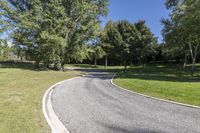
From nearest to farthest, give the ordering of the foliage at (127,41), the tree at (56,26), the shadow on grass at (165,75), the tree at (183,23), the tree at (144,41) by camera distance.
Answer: the shadow on grass at (165,75) < the tree at (183,23) < the tree at (56,26) < the foliage at (127,41) < the tree at (144,41)

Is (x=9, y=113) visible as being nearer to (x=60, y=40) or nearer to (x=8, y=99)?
(x=8, y=99)

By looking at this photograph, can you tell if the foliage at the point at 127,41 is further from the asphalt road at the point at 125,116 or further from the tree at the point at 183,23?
the asphalt road at the point at 125,116

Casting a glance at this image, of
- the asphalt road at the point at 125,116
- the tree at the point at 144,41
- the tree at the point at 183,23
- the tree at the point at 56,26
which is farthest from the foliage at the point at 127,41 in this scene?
the asphalt road at the point at 125,116

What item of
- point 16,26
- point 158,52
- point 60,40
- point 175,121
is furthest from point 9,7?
point 158,52

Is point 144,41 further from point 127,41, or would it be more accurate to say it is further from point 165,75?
point 165,75

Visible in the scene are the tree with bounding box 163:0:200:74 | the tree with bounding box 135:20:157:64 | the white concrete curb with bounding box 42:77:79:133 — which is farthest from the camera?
the tree with bounding box 135:20:157:64

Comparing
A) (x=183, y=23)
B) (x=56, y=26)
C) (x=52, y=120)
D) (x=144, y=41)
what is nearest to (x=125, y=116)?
(x=52, y=120)

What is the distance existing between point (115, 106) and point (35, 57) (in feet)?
105

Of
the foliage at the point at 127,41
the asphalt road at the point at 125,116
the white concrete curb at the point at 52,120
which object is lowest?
the white concrete curb at the point at 52,120

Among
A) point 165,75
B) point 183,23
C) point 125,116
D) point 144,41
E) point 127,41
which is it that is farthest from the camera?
point 144,41

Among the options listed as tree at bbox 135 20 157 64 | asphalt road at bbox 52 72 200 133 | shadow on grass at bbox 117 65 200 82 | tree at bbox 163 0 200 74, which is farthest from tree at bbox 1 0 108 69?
asphalt road at bbox 52 72 200 133

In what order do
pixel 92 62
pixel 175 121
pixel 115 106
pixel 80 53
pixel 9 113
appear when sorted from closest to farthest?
pixel 175 121, pixel 9 113, pixel 115 106, pixel 80 53, pixel 92 62

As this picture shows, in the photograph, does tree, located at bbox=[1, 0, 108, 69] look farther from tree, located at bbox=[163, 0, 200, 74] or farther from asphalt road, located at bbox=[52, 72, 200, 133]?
asphalt road, located at bbox=[52, 72, 200, 133]

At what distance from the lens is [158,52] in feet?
256
